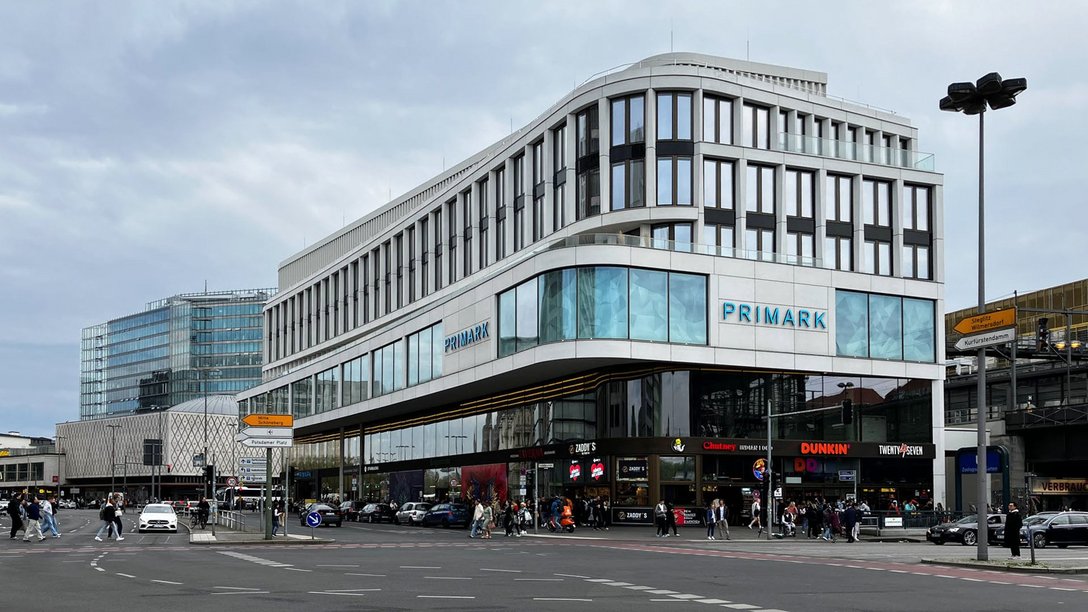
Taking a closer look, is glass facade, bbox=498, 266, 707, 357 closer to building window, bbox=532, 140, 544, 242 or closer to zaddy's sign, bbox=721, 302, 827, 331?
zaddy's sign, bbox=721, 302, 827, 331

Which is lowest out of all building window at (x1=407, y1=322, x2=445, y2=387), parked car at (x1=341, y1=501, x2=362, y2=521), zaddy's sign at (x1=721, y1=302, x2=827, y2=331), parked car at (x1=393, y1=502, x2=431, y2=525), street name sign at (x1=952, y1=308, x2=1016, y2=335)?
parked car at (x1=341, y1=501, x2=362, y2=521)

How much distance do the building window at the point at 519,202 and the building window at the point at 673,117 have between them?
12.1m

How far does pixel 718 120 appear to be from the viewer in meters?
66.5

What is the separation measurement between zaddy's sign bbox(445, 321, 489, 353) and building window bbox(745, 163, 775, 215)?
16.3 m

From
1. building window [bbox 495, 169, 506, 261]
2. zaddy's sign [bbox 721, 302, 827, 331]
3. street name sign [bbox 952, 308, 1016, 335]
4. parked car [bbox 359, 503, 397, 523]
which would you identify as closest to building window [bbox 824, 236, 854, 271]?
zaddy's sign [bbox 721, 302, 827, 331]

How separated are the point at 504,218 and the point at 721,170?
646 inches

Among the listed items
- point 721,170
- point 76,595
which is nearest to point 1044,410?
point 721,170

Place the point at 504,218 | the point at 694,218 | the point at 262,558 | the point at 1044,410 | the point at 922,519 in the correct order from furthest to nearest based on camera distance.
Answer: the point at 504,218, the point at 1044,410, the point at 694,218, the point at 922,519, the point at 262,558

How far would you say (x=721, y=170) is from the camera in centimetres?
6638

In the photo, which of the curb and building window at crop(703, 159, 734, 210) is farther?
building window at crop(703, 159, 734, 210)

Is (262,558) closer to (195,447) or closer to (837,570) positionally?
(837,570)

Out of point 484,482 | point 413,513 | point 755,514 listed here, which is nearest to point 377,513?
point 413,513

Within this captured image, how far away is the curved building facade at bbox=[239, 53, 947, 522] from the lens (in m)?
61.4

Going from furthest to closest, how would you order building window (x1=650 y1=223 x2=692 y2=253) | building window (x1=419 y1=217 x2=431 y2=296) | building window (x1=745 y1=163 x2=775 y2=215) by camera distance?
building window (x1=419 y1=217 x2=431 y2=296)
building window (x1=745 y1=163 x2=775 y2=215)
building window (x1=650 y1=223 x2=692 y2=253)
